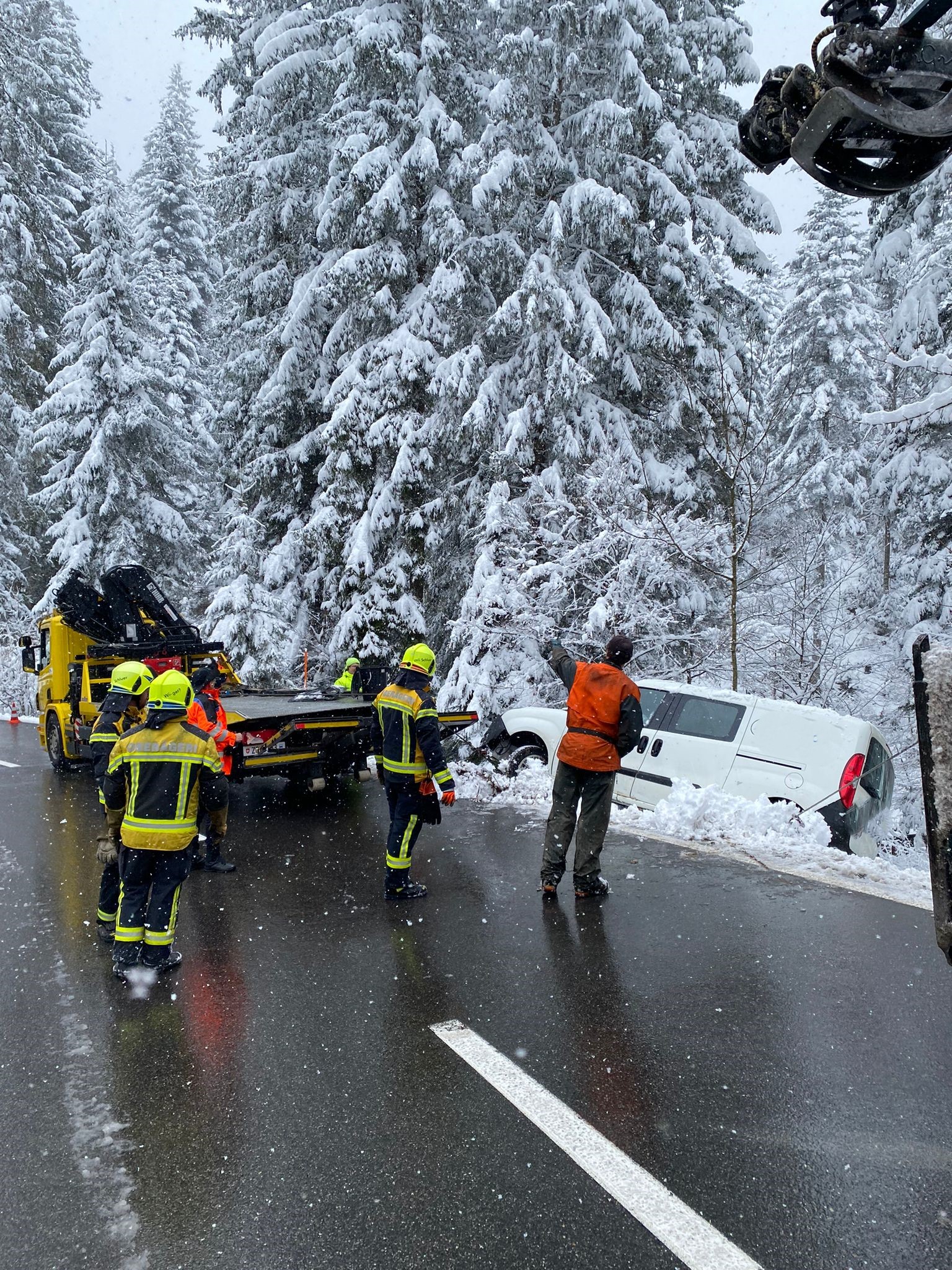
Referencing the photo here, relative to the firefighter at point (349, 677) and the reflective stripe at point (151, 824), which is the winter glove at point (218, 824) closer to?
the reflective stripe at point (151, 824)

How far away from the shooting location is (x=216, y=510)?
85.7 ft

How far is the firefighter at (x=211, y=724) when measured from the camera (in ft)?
24.5

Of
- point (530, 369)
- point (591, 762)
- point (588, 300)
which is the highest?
point (588, 300)

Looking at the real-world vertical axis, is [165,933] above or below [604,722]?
below

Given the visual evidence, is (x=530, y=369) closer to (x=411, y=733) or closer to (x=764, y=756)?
(x=764, y=756)

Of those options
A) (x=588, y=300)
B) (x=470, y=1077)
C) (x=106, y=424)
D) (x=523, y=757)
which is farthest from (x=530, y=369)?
(x=106, y=424)

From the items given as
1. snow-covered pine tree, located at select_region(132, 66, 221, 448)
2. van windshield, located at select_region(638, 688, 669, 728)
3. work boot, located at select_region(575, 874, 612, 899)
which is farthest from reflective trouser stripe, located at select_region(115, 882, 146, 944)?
snow-covered pine tree, located at select_region(132, 66, 221, 448)

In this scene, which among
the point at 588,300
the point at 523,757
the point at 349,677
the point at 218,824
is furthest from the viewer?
the point at 588,300

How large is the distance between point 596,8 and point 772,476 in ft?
23.9

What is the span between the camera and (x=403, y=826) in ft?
21.0

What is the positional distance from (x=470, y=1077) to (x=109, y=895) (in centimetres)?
315

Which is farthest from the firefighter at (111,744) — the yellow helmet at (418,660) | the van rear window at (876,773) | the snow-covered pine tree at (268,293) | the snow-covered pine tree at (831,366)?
the snow-covered pine tree at (831,366)

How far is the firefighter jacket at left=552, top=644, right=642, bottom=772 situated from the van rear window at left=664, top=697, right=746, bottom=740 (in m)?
2.48

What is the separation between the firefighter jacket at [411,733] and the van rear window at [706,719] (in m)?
3.25
